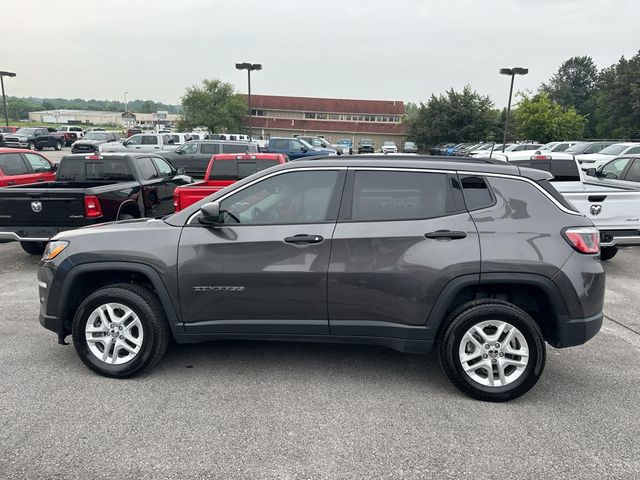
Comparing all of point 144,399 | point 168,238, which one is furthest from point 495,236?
point 144,399

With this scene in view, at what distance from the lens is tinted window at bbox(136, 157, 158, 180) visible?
8742 mm

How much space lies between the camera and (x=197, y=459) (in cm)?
292

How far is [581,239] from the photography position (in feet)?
11.6

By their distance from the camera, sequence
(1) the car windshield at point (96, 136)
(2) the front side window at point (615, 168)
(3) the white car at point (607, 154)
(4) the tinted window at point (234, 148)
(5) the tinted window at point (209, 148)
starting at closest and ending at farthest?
(2) the front side window at point (615, 168), (4) the tinted window at point (234, 148), (3) the white car at point (607, 154), (5) the tinted window at point (209, 148), (1) the car windshield at point (96, 136)

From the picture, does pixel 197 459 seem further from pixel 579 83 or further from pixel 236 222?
pixel 579 83

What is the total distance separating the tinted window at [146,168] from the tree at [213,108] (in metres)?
48.4

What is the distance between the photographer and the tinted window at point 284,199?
12.5ft

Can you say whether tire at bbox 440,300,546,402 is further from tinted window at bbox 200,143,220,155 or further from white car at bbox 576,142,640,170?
tinted window at bbox 200,143,220,155

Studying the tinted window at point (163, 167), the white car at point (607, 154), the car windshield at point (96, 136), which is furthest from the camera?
the car windshield at point (96, 136)

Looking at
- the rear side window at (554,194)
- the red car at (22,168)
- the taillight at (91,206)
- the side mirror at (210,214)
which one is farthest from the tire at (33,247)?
the rear side window at (554,194)

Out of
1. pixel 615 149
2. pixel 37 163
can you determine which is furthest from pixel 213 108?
pixel 37 163

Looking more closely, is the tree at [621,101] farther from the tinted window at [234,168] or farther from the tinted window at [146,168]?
the tinted window at [146,168]

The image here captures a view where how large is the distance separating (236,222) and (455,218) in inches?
67.7

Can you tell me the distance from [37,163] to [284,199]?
349 inches
